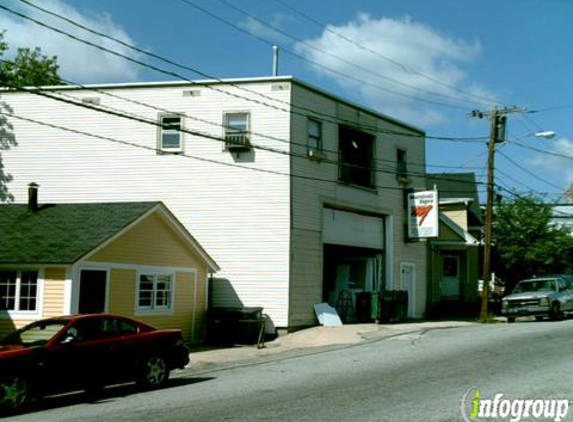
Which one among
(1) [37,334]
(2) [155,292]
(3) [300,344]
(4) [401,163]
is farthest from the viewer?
(4) [401,163]

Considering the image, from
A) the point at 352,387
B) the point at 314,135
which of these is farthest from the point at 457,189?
the point at 352,387

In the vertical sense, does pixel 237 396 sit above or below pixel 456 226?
below

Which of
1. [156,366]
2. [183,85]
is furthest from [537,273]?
[156,366]

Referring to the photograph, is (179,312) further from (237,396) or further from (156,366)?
(237,396)

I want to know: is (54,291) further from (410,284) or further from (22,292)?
(410,284)

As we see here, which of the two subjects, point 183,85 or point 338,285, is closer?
point 183,85

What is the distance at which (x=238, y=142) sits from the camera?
2511cm

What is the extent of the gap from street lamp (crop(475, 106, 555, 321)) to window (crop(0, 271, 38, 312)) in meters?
17.7

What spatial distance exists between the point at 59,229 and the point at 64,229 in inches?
6.7

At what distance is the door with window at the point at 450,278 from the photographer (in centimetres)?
3672

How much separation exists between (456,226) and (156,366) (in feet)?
78.3

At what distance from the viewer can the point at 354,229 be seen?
2864cm

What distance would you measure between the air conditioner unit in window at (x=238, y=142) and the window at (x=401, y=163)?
781cm

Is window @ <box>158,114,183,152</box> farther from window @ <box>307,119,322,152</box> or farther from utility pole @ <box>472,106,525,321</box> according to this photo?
utility pole @ <box>472,106,525,321</box>
